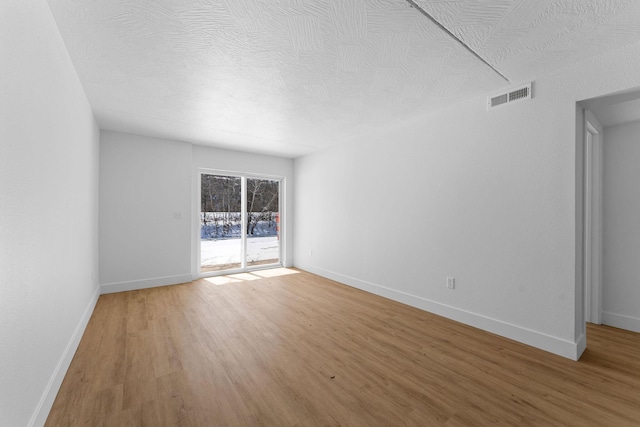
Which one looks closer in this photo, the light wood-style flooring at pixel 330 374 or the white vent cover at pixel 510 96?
the light wood-style flooring at pixel 330 374

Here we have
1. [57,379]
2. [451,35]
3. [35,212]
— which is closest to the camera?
[35,212]

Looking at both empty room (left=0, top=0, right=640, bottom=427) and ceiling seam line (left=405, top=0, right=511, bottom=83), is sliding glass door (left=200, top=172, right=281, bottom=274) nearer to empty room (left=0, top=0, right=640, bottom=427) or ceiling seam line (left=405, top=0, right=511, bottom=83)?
empty room (left=0, top=0, right=640, bottom=427)

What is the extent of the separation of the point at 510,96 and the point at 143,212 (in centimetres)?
521

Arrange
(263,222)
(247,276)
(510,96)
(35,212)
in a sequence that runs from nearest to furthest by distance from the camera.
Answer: (35,212)
(510,96)
(247,276)
(263,222)

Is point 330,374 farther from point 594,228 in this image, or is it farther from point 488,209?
point 594,228

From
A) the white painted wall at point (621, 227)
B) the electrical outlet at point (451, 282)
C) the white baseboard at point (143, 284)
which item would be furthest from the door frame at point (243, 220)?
the white painted wall at point (621, 227)

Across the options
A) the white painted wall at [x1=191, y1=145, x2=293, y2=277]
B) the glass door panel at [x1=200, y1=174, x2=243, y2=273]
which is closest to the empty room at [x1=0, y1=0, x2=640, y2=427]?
the white painted wall at [x1=191, y1=145, x2=293, y2=277]

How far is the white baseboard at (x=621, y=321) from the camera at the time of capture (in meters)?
2.79

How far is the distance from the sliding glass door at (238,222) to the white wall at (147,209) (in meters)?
0.27

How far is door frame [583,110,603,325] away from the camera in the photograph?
300 centimetres

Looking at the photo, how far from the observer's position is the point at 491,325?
277 cm

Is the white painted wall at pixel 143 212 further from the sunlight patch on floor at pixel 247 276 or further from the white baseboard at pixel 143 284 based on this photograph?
the sunlight patch on floor at pixel 247 276

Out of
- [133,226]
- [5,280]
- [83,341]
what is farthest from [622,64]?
[133,226]

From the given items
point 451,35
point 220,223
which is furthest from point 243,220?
point 451,35
